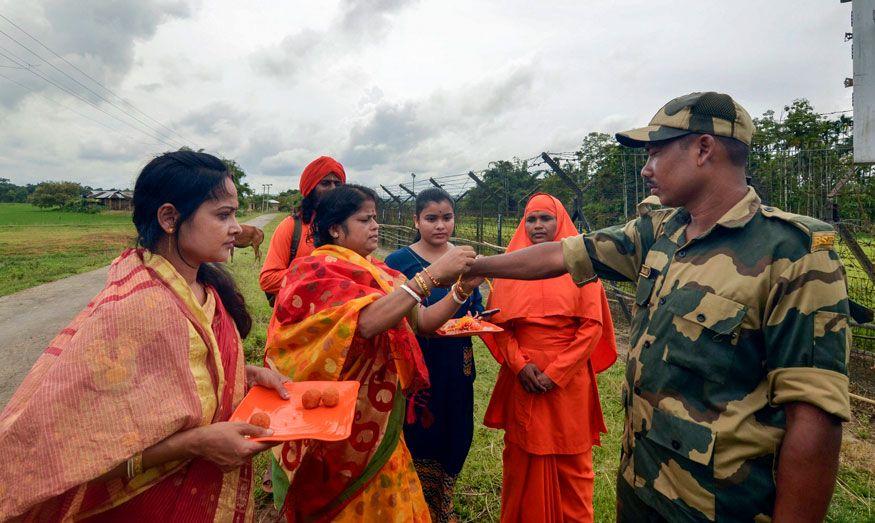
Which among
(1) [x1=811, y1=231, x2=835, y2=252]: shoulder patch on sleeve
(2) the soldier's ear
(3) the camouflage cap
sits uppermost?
(3) the camouflage cap

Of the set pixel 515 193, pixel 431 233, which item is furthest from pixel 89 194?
pixel 431 233

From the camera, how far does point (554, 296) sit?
271 cm

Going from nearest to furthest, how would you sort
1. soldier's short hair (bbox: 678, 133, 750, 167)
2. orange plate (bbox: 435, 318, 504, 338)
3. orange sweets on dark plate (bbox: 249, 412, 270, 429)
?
orange sweets on dark plate (bbox: 249, 412, 270, 429) < soldier's short hair (bbox: 678, 133, 750, 167) < orange plate (bbox: 435, 318, 504, 338)

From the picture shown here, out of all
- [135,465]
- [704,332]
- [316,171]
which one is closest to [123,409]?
[135,465]

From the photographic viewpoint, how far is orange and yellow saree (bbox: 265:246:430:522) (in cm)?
192

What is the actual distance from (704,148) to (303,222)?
2637 millimetres

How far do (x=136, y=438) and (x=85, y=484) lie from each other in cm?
22

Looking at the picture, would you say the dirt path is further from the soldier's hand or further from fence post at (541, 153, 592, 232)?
fence post at (541, 153, 592, 232)

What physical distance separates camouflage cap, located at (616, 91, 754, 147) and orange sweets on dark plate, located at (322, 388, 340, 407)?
143cm

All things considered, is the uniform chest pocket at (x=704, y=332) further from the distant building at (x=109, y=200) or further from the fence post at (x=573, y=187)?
the distant building at (x=109, y=200)

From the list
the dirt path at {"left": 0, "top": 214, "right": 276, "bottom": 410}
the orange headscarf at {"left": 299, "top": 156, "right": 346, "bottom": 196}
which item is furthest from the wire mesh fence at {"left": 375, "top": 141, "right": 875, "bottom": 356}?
the dirt path at {"left": 0, "top": 214, "right": 276, "bottom": 410}

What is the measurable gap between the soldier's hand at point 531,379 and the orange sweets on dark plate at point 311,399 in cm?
138

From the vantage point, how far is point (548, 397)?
8.57 ft

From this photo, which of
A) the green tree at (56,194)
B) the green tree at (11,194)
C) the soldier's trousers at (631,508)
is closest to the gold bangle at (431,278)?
the soldier's trousers at (631,508)
